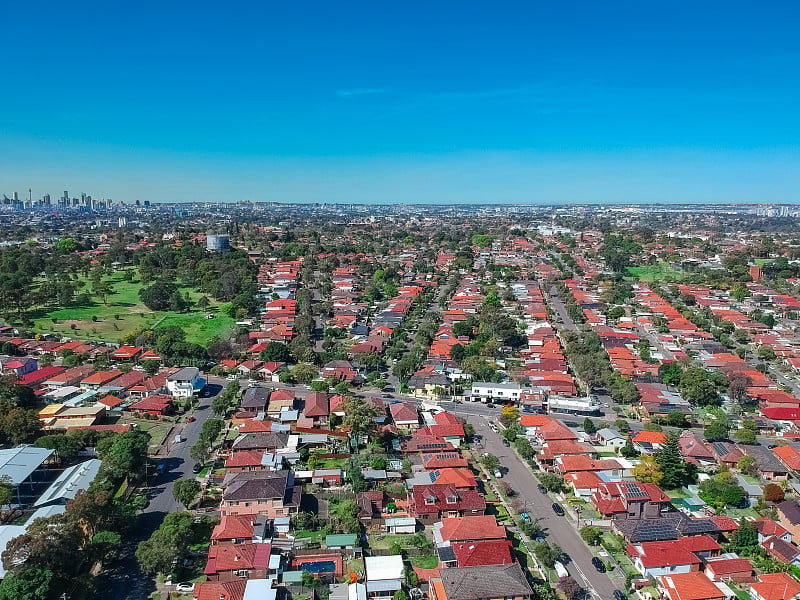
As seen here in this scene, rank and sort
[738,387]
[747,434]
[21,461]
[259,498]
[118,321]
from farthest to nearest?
[118,321]
[738,387]
[747,434]
[21,461]
[259,498]

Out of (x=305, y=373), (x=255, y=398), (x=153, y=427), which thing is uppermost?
(x=305, y=373)

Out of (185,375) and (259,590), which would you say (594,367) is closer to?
(185,375)

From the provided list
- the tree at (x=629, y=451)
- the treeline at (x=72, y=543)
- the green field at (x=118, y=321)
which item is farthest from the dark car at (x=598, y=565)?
the green field at (x=118, y=321)

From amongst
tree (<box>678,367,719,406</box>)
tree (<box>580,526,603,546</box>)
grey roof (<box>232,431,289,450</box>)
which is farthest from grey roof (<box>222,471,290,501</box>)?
tree (<box>678,367,719,406</box>)

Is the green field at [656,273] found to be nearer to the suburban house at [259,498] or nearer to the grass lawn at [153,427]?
the grass lawn at [153,427]

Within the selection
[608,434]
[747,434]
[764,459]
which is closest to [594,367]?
[608,434]
